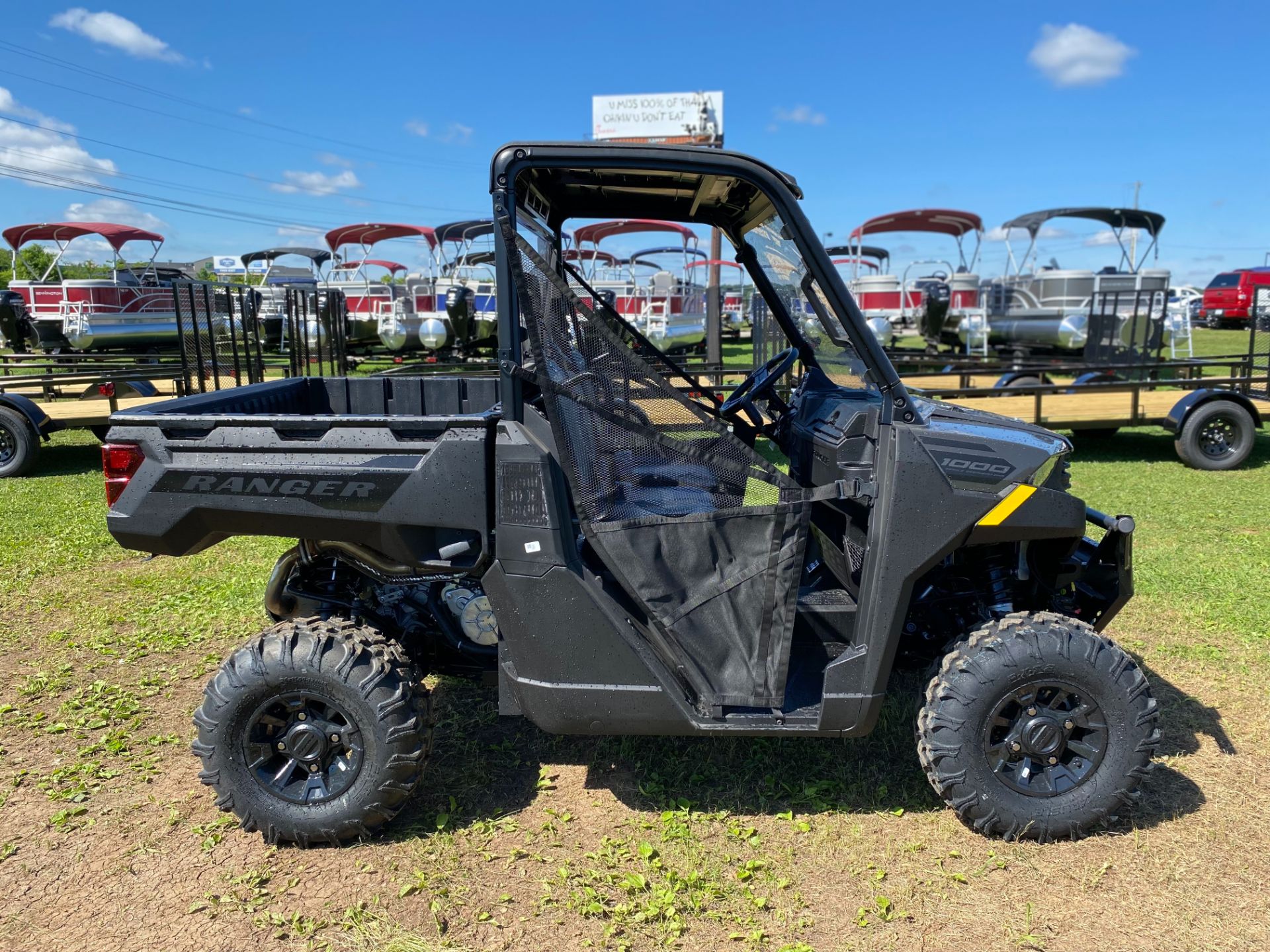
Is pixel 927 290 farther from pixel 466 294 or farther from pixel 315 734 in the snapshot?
pixel 315 734

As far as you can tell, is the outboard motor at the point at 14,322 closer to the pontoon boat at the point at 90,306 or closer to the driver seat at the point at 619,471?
the pontoon boat at the point at 90,306

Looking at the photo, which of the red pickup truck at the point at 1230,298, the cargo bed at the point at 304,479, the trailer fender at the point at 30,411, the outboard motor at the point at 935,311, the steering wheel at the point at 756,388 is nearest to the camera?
the cargo bed at the point at 304,479

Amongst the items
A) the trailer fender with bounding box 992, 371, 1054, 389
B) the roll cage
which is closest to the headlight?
the roll cage

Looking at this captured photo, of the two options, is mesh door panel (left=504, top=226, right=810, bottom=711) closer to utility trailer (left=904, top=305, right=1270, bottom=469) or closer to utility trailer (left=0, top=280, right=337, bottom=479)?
utility trailer (left=0, top=280, right=337, bottom=479)

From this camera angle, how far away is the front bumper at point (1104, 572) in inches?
128

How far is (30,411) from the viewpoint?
357 inches

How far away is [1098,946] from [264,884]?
249 centimetres

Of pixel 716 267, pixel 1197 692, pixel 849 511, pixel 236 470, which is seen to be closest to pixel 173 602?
pixel 236 470

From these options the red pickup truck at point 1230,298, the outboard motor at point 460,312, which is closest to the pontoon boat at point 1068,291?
the outboard motor at point 460,312

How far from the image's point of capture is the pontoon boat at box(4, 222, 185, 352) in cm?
1611

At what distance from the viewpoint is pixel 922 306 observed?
2033 cm

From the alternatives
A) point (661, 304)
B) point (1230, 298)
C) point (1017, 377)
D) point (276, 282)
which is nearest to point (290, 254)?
point (276, 282)

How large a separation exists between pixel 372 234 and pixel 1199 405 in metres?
19.3

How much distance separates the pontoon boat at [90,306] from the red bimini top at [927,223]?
45.1ft
